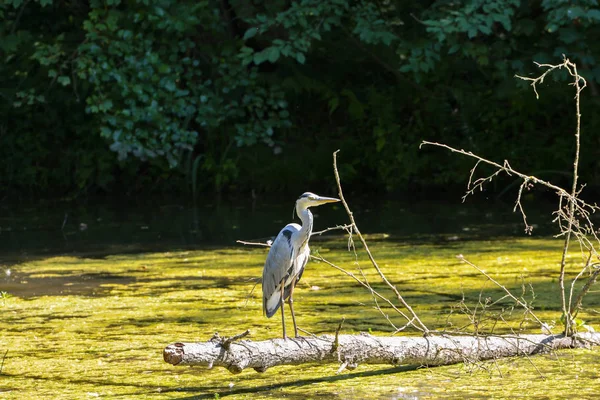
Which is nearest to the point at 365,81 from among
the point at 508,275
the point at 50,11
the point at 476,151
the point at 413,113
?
the point at 413,113

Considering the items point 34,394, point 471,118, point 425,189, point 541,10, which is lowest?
point 34,394

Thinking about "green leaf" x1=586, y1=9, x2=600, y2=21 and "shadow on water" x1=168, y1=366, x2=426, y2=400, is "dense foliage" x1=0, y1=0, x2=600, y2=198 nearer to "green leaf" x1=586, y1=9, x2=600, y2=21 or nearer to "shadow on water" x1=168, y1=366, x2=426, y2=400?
"green leaf" x1=586, y1=9, x2=600, y2=21

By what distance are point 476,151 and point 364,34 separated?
2295mm

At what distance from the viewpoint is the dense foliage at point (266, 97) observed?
10.7m

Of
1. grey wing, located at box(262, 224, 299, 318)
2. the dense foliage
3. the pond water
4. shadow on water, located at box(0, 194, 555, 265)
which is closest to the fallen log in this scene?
the pond water

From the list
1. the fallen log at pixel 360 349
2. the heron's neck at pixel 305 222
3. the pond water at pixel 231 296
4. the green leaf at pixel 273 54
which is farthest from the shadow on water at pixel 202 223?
the fallen log at pixel 360 349

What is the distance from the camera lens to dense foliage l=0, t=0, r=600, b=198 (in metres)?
10.7

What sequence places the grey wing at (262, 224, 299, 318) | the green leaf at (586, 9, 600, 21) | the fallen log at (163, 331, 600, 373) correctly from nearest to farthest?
the fallen log at (163, 331, 600, 373) → the grey wing at (262, 224, 299, 318) → the green leaf at (586, 9, 600, 21)

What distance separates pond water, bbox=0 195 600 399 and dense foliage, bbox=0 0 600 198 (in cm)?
102

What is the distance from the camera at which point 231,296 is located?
5984 millimetres

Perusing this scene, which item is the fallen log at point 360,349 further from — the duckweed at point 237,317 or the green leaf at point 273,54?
the green leaf at point 273,54

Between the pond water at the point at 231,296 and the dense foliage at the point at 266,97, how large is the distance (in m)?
1.02

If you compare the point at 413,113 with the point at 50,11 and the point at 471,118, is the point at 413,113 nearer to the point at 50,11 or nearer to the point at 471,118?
the point at 471,118

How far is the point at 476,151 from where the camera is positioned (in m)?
11.8
